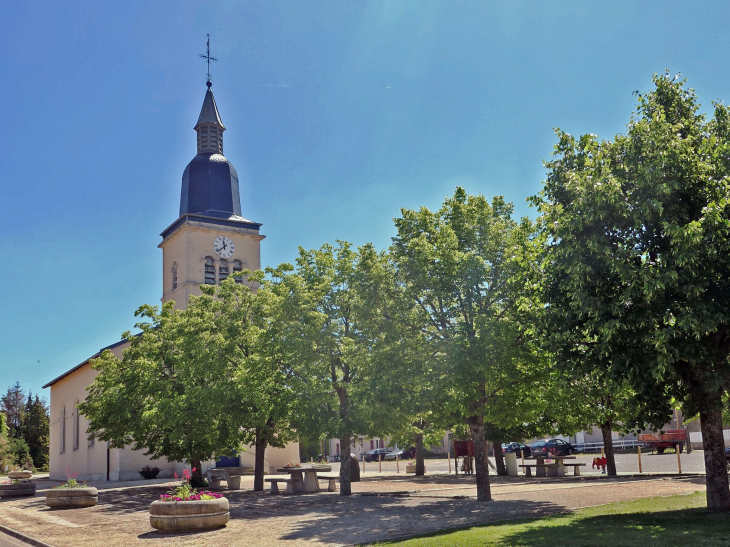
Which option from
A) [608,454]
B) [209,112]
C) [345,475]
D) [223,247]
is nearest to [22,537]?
[345,475]

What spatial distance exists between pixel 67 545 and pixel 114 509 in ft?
28.2

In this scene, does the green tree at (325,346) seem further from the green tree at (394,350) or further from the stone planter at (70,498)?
the stone planter at (70,498)

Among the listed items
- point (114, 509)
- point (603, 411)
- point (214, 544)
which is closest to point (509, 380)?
point (214, 544)

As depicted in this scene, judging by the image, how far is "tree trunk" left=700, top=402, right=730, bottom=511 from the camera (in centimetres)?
1332

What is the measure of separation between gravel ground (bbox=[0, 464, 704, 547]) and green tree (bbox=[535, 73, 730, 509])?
430 centimetres

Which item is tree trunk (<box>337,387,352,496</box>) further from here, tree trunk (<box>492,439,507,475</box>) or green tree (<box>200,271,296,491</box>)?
tree trunk (<box>492,439,507,475</box>)

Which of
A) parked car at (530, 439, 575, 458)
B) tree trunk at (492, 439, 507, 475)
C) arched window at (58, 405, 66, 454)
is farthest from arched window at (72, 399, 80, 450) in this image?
parked car at (530, 439, 575, 458)

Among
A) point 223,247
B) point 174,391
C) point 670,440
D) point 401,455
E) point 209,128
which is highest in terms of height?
point 209,128

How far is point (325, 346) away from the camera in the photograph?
22594mm

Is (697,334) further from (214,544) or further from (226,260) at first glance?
(226,260)

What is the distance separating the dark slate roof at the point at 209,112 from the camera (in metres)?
54.4

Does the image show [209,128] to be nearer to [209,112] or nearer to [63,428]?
[209,112]

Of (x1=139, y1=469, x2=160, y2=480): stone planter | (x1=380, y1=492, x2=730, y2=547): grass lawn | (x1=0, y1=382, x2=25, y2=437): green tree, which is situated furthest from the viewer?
(x1=0, y1=382, x2=25, y2=437): green tree

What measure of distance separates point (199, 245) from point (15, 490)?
77.4ft
